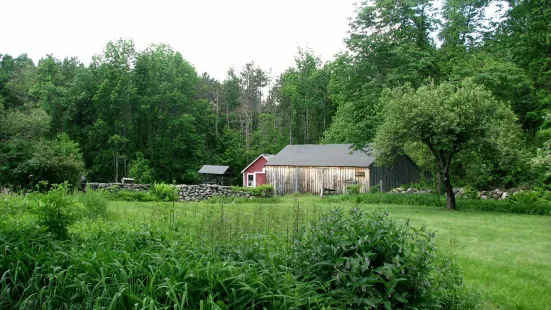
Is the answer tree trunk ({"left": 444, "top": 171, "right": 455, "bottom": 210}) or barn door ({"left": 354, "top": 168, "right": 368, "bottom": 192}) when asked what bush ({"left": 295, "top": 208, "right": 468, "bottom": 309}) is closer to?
tree trunk ({"left": 444, "top": 171, "right": 455, "bottom": 210})

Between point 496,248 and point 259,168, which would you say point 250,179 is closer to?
point 259,168

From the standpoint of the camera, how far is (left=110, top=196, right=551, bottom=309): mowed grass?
16.6ft

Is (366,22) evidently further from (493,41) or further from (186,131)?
(186,131)

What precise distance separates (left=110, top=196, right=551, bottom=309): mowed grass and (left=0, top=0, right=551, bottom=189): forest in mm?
2036

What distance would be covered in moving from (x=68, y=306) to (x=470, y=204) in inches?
600

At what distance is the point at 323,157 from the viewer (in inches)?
1071

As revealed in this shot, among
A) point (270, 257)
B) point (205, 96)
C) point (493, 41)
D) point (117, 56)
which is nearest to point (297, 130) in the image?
point (205, 96)

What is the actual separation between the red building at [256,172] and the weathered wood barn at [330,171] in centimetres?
344

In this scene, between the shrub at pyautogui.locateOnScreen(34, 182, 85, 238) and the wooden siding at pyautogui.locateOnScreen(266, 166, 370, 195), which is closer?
the shrub at pyautogui.locateOnScreen(34, 182, 85, 238)

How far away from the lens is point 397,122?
14578 mm

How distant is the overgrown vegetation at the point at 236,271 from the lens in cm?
328

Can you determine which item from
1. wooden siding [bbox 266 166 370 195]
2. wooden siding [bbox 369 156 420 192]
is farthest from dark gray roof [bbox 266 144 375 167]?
wooden siding [bbox 369 156 420 192]

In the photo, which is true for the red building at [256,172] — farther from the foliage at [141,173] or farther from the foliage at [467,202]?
the foliage at [467,202]

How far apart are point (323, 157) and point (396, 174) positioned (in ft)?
15.3
